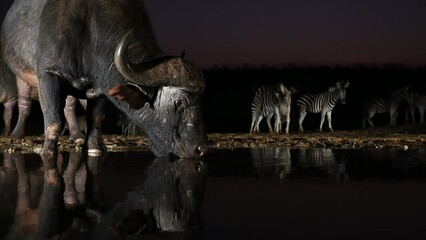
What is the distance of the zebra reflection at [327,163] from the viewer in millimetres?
6192

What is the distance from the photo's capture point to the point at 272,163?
7.57m

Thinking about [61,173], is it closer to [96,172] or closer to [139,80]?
[96,172]

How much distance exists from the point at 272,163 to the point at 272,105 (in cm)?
1683

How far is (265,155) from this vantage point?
891cm

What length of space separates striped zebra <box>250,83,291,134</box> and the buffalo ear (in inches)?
595

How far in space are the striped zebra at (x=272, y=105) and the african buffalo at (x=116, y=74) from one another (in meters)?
14.3

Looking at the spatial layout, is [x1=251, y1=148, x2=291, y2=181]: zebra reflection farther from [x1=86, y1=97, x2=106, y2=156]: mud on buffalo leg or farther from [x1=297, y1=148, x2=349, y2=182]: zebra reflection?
[x1=86, y1=97, x2=106, y2=156]: mud on buffalo leg

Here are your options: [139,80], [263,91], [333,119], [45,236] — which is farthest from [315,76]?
[45,236]

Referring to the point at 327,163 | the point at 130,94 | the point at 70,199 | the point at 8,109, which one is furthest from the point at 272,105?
the point at 70,199

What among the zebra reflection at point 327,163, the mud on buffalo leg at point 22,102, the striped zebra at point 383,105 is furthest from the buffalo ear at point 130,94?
the striped zebra at point 383,105

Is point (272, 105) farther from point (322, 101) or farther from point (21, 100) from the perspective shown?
point (21, 100)

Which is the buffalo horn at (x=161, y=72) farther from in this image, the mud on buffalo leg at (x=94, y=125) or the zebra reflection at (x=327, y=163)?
the mud on buffalo leg at (x=94, y=125)

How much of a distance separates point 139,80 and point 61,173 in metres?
1.54

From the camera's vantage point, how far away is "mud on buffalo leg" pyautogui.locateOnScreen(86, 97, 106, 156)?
30.5ft
